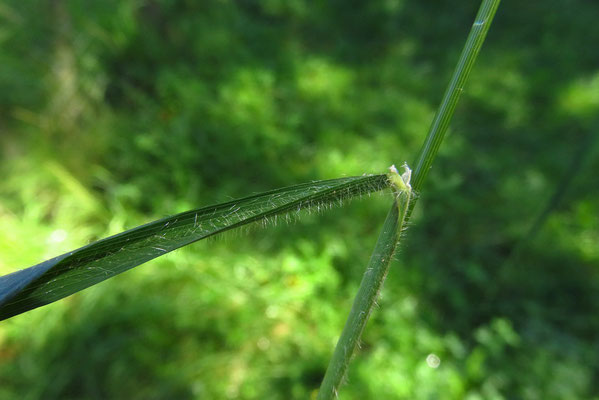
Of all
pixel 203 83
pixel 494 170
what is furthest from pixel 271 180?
pixel 494 170

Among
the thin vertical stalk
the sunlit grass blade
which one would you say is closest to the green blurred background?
the thin vertical stalk

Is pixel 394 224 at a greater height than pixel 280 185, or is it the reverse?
pixel 280 185

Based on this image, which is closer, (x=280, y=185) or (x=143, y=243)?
(x=143, y=243)

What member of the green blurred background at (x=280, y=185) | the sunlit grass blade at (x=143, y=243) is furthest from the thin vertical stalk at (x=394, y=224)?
the green blurred background at (x=280, y=185)

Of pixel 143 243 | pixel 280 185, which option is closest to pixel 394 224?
pixel 143 243

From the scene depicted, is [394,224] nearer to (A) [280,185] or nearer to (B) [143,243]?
(B) [143,243]

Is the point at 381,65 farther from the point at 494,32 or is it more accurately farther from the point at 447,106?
the point at 447,106
